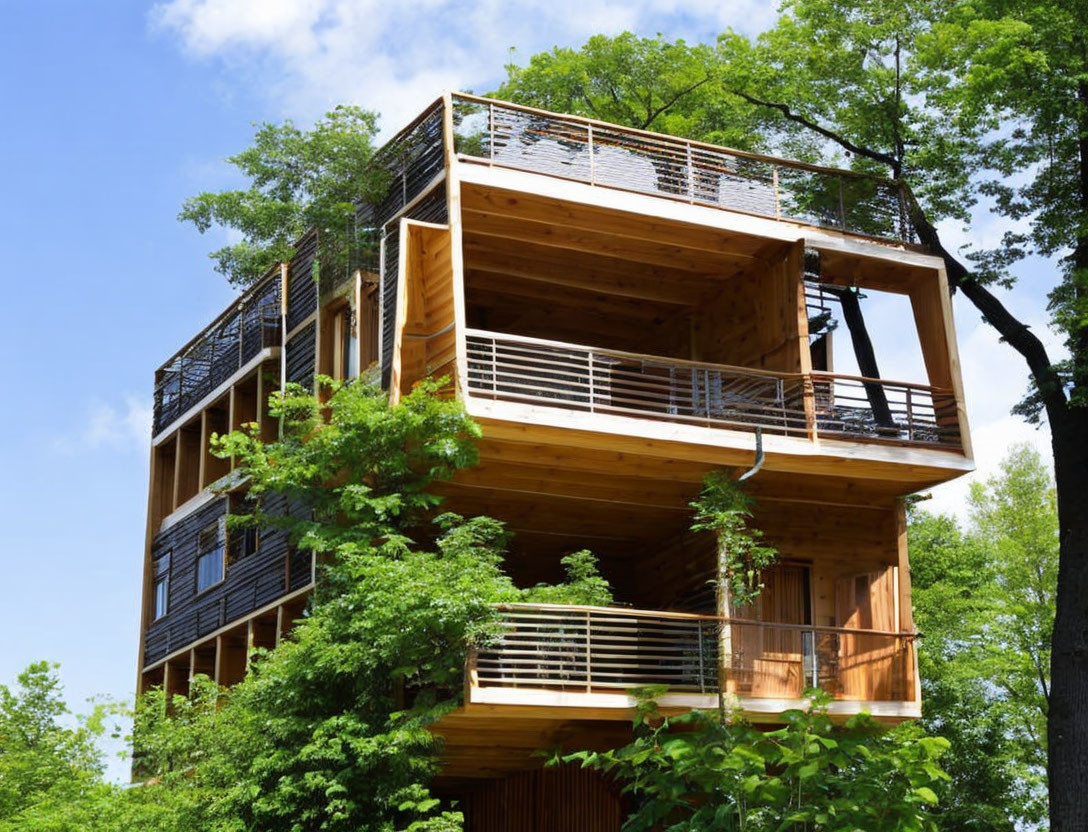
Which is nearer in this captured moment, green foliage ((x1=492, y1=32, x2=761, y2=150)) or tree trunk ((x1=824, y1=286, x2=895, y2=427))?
tree trunk ((x1=824, y1=286, x2=895, y2=427))

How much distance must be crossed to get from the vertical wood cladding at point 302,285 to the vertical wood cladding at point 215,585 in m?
3.18

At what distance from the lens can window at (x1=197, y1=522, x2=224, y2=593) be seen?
28.8m

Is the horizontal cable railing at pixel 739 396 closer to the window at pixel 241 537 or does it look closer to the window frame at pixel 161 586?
the window at pixel 241 537

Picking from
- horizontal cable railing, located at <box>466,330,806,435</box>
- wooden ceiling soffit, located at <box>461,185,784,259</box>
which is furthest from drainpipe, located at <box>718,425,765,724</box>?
wooden ceiling soffit, located at <box>461,185,784,259</box>

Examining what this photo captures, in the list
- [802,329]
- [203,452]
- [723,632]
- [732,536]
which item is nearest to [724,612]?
[723,632]

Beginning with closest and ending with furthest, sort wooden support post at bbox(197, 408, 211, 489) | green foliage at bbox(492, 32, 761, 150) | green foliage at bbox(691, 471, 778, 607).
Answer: green foliage at bbox(691, 471, 778, 607) < wooden support post at bbox(197, 408, 211, 489) < green foliage at bbox(492, 32, 761, 150)

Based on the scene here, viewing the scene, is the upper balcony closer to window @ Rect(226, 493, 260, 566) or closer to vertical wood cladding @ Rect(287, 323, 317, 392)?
vertical wood cladding @ Rect(287, 323, 317, 392)

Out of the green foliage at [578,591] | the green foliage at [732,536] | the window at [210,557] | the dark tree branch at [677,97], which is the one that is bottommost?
the green foliage at [578,591]

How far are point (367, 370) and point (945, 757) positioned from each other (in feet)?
51.3

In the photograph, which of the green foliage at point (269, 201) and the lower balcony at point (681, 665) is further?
the green foliage at point (269, 201)

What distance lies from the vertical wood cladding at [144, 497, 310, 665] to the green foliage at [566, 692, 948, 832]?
25.3 feet

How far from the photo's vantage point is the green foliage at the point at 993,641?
106 ft

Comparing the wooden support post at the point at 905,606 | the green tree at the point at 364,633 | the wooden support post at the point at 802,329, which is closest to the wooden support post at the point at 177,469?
the green tree at the point at 364,633

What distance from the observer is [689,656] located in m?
21.3
